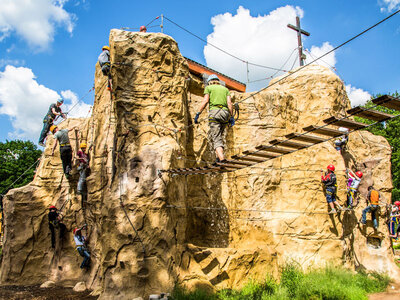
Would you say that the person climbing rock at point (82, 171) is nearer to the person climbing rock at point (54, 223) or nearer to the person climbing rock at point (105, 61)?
the person climbing rock at point (54, 223)

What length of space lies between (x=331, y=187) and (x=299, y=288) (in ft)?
9.93

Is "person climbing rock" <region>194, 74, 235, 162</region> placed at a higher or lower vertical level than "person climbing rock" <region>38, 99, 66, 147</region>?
lower

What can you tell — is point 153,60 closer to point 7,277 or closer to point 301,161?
point 301,161

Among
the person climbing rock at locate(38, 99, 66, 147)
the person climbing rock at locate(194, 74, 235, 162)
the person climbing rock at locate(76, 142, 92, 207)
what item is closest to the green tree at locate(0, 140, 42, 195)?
the person climbing rock at locate(38, 99, 66, 147)

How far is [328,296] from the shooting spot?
26.8ft

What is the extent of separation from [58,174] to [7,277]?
3.58 metres

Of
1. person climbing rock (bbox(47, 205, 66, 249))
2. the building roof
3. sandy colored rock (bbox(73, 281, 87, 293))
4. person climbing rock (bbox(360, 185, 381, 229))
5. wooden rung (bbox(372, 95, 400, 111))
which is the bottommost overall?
sandy colored rock (bbox(73, 281, 87, 293))

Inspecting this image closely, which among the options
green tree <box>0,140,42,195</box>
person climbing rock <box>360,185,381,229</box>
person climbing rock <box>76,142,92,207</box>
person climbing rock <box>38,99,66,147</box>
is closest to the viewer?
person climbing rock <box>76,142,92,207</box>

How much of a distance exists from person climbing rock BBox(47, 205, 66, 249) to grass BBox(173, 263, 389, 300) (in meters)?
5.75

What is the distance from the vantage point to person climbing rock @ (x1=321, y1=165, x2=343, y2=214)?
972cm

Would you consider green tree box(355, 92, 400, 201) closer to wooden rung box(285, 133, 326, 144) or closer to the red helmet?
the red helmet

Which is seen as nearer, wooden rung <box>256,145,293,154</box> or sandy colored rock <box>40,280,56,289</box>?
wooden rung <box>256,145,293,154</box>

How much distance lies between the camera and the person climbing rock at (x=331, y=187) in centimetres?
972

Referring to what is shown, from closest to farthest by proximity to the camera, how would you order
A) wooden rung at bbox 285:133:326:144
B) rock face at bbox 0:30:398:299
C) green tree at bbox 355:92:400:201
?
1. wooden rung at bbox 285:133:326:144
2. rock face at bbox 0:30:398:299
3. green tree at bbox 355:92:400:201
